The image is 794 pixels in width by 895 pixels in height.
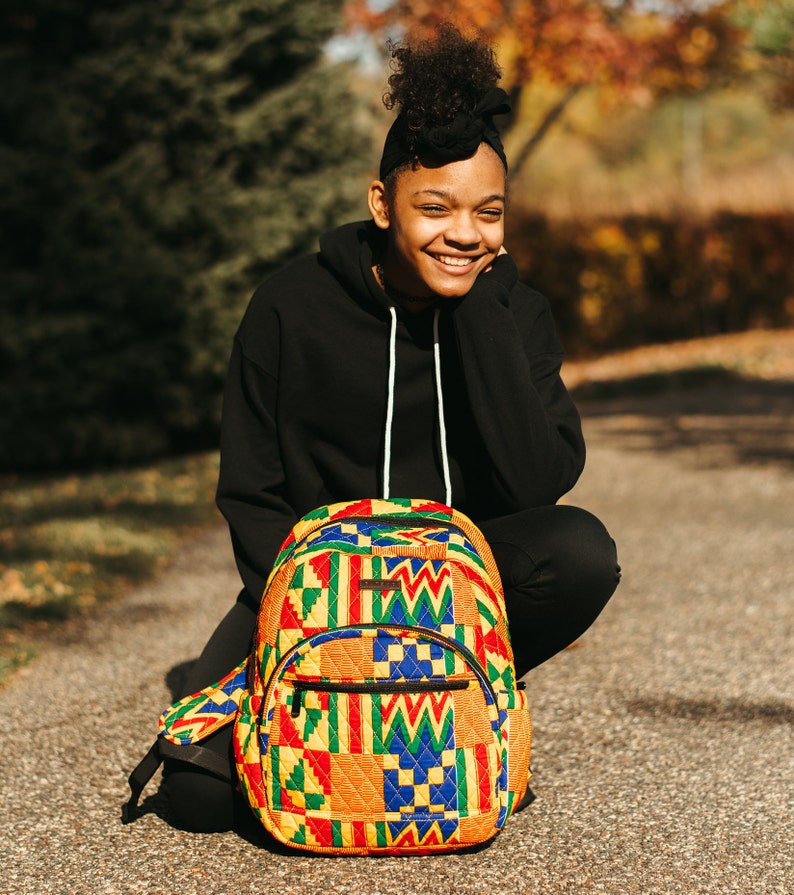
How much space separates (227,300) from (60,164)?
4.83 ft

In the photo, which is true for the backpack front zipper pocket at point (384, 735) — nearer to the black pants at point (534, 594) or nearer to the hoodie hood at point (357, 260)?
the black pants at point (534, 594)

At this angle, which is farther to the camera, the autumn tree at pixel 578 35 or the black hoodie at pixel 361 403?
the autumn tree at pixel 578 35

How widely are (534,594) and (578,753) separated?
65cm

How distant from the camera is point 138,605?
473 cm

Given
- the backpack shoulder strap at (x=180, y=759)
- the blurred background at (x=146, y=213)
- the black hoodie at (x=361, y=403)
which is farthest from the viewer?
the blurred background at (x=146, y=213)

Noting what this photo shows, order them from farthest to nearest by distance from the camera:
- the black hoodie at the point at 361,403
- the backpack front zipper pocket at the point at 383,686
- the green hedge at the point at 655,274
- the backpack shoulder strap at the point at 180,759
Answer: the green hedge at the point at 655,274 < the black hoodie at the point at 361,403 < the backpack shoulder strap at the point at 180,759 < the backpack front zipper pocket at the point at 383,686

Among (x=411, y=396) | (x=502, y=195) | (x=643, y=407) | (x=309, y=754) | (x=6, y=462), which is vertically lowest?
(x=643, y=407)

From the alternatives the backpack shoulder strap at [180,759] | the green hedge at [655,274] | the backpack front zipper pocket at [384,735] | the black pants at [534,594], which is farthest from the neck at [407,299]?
the green hedge at [655,274]

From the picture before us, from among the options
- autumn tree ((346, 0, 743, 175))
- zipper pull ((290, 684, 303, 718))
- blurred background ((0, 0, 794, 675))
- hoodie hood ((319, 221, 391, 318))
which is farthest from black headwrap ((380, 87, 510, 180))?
autumn tree ((346, 0, 743, 175))

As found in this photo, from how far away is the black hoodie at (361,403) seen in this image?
8.98 ft

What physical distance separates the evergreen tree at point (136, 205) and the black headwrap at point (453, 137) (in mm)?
5398

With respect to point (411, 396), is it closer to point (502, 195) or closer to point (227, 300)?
point (502, 195)

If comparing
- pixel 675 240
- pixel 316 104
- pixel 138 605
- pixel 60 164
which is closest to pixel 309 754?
pixel 138 605

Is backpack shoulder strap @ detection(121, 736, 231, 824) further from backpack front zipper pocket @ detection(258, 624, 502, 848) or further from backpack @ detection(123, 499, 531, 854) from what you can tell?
backpack front zipper pocket @ detection(258, 624, 502, 848)
